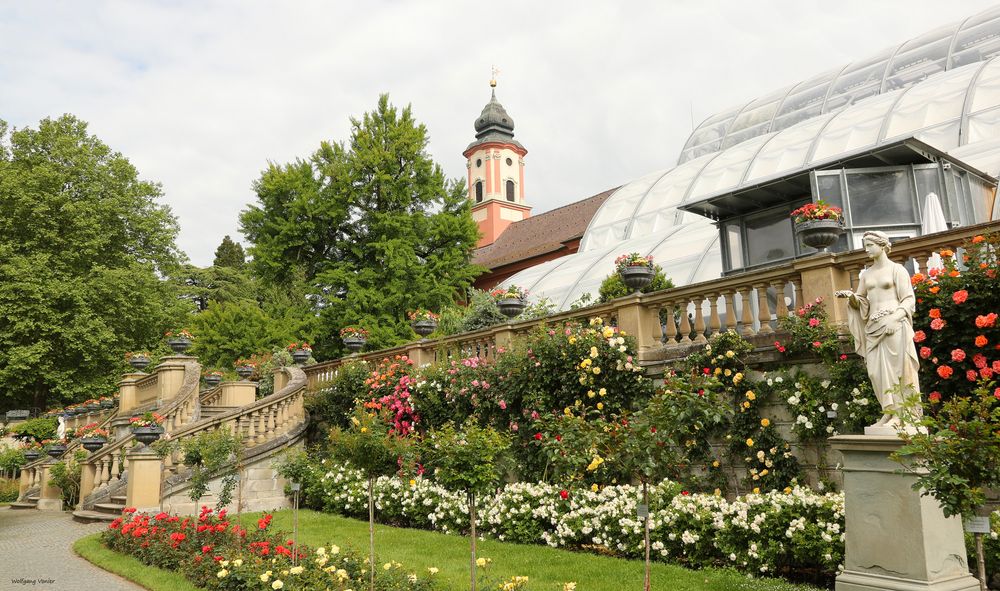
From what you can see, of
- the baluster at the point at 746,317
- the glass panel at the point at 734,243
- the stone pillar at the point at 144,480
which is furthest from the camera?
the glass panel at the point at 734,243

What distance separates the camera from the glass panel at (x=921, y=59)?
25750mm

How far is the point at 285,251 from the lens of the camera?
28.0 meters

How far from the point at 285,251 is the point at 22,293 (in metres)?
10.5

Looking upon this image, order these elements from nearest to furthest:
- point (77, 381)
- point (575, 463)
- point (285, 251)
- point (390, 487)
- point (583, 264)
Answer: point (575, 463)
point (390, 487)
point (583, 264)
point (285, 251)
point (77, 381)

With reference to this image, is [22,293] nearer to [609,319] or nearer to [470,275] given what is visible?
[470,275]

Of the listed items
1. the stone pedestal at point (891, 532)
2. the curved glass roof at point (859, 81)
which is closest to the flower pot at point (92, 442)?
the stone pedestal at point (891, 532)

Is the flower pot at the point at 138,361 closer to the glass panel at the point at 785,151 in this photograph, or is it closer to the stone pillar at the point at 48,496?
the stone pillar at the point at 48,496

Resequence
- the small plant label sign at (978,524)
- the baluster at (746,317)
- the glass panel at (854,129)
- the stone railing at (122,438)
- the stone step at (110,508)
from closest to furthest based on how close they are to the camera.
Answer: the small plant label sign at (978,524), the baluster at (746,317), the stone step at (110,508), the stone railing at (122,438), the glass panel at (854,129)

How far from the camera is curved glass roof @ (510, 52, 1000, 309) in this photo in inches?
679

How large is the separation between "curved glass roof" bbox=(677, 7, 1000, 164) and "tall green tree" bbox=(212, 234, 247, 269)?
3677 cm

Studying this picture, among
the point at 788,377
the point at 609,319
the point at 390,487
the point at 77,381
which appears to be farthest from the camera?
the point at 77,381

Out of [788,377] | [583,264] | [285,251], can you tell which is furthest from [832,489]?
[285,251]

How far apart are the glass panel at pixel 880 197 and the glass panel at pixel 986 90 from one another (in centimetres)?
661

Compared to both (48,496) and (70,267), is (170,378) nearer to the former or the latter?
(48,496)
